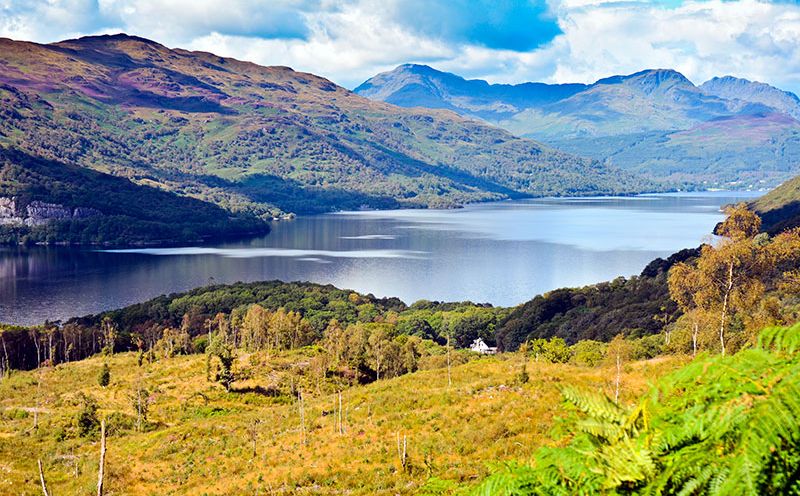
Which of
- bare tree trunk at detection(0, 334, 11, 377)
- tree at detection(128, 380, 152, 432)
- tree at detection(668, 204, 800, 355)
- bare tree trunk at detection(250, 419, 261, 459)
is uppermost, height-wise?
tree at detection(668, 204, 800, 355)

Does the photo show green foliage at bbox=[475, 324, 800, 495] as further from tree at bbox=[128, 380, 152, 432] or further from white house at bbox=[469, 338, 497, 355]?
white house at bbox=[469, 338, 497, 355]

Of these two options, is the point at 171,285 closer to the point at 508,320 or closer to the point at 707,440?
the point at 508,320

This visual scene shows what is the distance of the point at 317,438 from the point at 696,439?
2541cm

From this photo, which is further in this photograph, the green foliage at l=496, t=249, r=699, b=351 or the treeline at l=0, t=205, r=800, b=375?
the green foliage at l=496, t=249, r=699, b=351

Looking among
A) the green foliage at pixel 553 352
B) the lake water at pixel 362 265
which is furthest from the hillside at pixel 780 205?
the green foliage at pixel 553 352

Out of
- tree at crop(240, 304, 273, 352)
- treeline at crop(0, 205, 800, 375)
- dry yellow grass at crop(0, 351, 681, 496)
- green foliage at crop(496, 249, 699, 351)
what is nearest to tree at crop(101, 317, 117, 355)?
treeline at crop(0, 205, 800, 375)

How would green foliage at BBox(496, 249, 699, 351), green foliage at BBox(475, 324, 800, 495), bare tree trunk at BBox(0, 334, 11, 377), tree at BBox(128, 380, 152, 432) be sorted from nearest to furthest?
green foliage at BBox(475, 324, 800, 495), tree at BBox(128, 380, 152, 432), bare tree trunk at BBox(0, 334, 11, 377), green foliage at BBox(496, 249, 699, 351)

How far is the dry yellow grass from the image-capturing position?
70.5ft

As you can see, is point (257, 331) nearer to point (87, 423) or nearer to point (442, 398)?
Result: point (87, 423)

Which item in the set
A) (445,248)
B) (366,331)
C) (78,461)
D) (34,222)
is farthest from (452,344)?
(34,222)

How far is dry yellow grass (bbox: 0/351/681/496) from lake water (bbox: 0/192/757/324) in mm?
64333

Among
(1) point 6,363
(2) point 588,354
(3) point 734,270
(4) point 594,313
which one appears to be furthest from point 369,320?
(3) point 734,270

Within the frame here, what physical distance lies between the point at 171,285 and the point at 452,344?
2473 inches

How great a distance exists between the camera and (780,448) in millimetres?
3320
